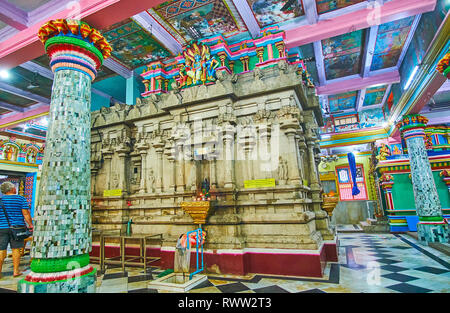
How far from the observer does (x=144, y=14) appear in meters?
6.86

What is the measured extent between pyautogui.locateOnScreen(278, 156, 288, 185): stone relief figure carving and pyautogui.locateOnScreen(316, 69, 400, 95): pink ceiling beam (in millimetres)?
6792

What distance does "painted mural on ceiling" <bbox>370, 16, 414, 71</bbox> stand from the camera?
7785mm

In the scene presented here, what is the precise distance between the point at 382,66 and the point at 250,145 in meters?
7.66

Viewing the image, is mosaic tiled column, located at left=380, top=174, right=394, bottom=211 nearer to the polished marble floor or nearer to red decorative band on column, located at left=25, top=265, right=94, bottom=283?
the polished marble floor

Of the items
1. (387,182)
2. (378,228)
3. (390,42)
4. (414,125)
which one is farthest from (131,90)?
(378,228)

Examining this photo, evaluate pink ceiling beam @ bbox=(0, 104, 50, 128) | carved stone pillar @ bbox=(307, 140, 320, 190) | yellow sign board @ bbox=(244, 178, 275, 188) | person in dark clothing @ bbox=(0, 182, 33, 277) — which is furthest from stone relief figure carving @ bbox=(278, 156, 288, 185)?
pink ceiling beam @ bbox=(0, 104, 50, 128)

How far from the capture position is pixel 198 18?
23.5 ft

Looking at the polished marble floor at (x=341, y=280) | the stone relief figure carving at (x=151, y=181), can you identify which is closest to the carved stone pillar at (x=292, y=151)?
the polished marble floor at (x=341, y=280)

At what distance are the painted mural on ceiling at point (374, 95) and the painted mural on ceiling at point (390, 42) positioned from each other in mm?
2964

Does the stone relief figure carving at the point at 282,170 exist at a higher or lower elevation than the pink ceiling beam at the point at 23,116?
lower

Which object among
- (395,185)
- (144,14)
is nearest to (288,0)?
(144,14)

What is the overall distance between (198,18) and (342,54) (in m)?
5.55

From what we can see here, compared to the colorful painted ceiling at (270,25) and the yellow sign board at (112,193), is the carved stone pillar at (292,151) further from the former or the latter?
the yellow sign board at (112,193)

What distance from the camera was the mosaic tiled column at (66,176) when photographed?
322 centimetres
